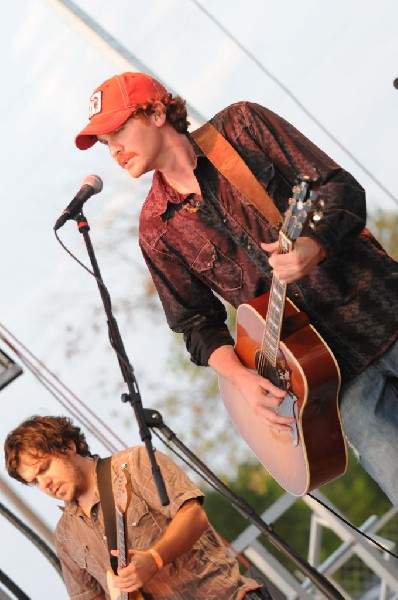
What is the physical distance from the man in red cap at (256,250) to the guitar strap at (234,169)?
0.04ft

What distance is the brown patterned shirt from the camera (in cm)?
284

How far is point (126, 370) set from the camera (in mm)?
2510

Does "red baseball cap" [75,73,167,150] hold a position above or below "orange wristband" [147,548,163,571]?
above

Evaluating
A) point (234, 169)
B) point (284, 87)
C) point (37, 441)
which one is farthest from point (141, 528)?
point (284, 87)

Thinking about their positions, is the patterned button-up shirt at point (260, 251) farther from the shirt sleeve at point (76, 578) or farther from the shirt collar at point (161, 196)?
the shirt sleeve at point (76, 578)

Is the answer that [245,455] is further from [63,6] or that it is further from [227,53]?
[63,6]

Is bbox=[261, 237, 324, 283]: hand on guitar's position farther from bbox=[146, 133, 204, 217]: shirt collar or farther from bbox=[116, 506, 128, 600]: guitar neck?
bbox=[116, 506, 128, 600]: guitar neck

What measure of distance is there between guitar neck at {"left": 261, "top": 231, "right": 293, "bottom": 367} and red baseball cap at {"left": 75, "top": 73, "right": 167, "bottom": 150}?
0.55 meters

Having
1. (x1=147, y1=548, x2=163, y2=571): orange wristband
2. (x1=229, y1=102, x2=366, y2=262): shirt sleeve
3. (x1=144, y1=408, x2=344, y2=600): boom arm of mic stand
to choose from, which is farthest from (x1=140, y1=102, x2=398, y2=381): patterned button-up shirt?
(x1=147, y1=548, x2=163, y2=571): orange wristband

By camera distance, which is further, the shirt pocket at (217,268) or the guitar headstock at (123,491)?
the guitar headstock at (123,491)

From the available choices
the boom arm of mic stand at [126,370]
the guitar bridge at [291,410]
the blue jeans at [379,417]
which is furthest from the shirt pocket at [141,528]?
the blue jeans at [379,417]

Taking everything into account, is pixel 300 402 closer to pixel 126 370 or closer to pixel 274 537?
pixel 126 370

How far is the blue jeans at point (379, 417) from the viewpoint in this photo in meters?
2.01

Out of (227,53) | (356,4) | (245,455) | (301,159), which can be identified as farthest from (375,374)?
(245,455)
